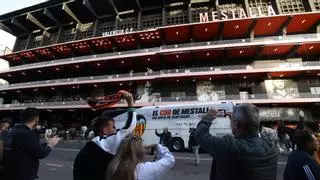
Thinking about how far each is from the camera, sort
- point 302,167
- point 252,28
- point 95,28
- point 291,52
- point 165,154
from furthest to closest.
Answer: point 95,28 < point 252,28 < point 291,52 < point 302,167 < point 165,154

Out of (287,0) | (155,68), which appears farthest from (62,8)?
(287,0)

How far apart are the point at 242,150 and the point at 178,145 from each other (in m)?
15.8

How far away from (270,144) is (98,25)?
3869cm

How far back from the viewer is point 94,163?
2.95 metres

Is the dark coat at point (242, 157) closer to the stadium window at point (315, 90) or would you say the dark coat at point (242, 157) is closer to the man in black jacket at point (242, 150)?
the man in black jacket at point (242, 150)

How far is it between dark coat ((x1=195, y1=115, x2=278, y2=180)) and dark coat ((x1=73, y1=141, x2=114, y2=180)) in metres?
1.17

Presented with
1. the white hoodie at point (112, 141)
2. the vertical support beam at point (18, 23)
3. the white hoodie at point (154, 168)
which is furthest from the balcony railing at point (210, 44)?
the white hoodie at point (154, 168)

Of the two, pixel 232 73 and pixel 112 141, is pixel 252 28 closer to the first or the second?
pixel 232 73

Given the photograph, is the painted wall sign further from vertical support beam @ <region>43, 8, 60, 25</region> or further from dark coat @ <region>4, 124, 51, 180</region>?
dark coat @ <region>4, 124, 51, 180</region>

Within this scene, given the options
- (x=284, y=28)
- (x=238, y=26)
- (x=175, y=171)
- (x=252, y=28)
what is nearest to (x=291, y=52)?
(x=284, y=28)

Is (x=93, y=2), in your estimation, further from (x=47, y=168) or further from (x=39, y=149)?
(x=39, y=149)

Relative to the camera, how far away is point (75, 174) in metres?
3.09

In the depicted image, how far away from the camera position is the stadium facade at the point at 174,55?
27328 millimetres

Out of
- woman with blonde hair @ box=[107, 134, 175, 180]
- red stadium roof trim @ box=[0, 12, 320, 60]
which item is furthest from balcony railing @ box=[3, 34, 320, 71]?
woman with blonde hair @ box=[107, 134, 175, 180]
